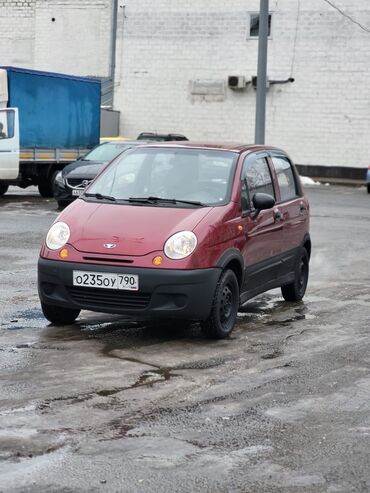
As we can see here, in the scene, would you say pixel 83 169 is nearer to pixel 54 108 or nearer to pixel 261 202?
pixel 54 108

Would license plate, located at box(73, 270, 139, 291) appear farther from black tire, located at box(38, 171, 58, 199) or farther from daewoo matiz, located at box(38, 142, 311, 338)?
black tire, located at box(38, 171, 58, 199)

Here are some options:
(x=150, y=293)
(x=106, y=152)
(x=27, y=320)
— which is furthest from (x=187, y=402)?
(x=106, y=152)

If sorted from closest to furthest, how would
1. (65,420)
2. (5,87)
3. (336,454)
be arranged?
(336,454) → (65,420) → (5,87)

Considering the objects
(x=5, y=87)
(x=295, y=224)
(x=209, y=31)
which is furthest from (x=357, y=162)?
(x=295, y=224)

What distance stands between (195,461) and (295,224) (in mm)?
5133

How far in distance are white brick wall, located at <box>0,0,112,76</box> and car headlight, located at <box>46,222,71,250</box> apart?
113ft

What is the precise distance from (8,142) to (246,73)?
1730cm

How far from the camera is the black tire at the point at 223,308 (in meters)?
7.52

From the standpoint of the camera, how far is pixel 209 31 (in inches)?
1435

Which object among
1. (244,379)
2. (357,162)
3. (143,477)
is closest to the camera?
(143,477)

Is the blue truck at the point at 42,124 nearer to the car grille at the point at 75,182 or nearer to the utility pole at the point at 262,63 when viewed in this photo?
the car grille at the point at 75,182

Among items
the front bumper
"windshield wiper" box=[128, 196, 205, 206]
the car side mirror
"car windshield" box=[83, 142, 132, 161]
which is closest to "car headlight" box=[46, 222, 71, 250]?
the front bumper

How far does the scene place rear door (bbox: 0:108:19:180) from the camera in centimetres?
2075

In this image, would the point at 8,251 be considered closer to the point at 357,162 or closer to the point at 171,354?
the point at 171,354
